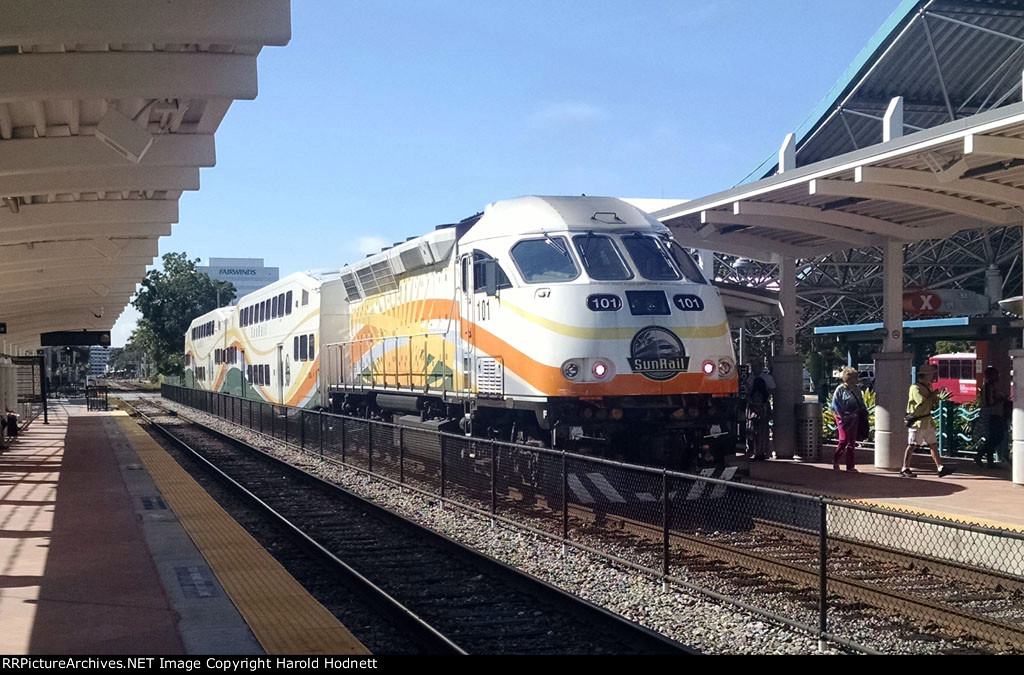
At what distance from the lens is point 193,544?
11156 millimetres

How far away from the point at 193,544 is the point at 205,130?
5.87 metres

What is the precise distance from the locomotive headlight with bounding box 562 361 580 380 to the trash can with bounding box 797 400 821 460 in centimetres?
728

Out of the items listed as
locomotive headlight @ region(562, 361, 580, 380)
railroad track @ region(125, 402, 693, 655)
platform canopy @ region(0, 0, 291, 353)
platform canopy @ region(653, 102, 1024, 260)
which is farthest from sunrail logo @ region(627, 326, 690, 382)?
platform canopy @ region(0, 0, 291, 353)

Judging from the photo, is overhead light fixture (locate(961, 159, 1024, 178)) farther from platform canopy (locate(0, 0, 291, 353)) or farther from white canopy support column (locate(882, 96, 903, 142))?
platform canopy (locate(0, 0, 291, 353))

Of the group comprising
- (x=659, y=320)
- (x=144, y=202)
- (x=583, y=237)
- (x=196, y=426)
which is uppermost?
(x=144, y=202)

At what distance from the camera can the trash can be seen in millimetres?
17656

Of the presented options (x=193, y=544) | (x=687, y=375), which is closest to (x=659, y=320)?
(x=687, y=375)

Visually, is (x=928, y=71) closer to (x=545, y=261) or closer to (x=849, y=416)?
(x=849, y=416)

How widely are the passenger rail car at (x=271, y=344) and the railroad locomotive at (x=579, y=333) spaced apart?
9.47 m

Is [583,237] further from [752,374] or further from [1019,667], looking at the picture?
[1019,667]

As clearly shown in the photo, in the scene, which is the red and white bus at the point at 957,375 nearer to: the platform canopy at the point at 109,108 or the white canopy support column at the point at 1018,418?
the white canopy support column at the point at 1018,418

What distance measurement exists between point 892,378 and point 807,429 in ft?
6.46

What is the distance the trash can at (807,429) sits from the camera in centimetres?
1766

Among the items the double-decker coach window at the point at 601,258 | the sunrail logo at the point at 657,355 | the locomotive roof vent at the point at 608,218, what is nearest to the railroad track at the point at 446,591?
the sunrail logo at the point at 657,355
